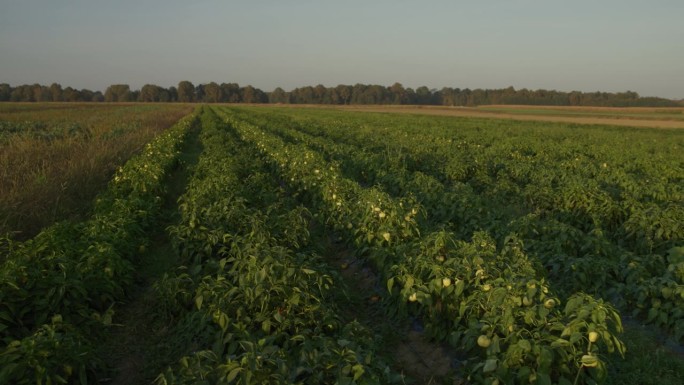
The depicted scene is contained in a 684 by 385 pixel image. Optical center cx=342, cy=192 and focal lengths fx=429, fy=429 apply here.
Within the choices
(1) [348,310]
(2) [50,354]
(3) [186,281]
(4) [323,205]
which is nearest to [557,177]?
(4) [323,205]

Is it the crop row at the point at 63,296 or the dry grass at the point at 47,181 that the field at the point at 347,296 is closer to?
the crop row at the point at 63,296

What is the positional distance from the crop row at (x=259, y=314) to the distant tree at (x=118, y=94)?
139241 millimetres

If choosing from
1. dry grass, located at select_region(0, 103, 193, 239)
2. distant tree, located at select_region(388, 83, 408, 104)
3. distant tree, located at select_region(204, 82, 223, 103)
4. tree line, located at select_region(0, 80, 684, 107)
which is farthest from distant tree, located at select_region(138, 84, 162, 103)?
dry grass, located at select_region(0, 103, 193, 239)

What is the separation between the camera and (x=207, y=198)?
6910mm

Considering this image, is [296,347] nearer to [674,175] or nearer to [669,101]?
[674,175]

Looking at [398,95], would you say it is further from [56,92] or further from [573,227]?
[573,227]

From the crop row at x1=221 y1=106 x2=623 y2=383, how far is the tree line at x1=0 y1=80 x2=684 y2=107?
387ft

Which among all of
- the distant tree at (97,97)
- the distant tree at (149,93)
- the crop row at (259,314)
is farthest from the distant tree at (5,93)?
the crop row at (259,314)

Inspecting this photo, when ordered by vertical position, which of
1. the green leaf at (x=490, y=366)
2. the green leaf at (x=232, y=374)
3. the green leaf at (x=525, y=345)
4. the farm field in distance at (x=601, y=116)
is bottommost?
the green leaf at (x=490, y=366)

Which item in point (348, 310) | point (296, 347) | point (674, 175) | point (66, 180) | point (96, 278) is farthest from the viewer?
point (674, 175)

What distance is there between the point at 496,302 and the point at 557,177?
26.5ft

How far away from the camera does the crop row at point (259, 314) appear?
253 cm

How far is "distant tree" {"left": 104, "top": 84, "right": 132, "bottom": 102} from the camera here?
420 ft

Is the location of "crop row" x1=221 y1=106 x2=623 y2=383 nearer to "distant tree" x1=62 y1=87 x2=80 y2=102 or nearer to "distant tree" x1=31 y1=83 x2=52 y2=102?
"distant tree" x1=31 y1=83 x2=52 y2=102
